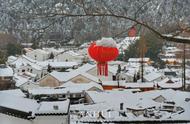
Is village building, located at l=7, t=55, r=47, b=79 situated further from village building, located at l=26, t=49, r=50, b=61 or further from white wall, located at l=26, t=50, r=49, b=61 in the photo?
white wall, located at l=26, t=50, r=49, b=61

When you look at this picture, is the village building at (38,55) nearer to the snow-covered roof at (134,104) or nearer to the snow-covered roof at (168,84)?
the snow-covered roof at (168,84)

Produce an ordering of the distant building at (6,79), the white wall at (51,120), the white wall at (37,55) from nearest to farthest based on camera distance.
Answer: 1. the white wall at (51,120)
2. the distant building at (6,79)
3. the white wall at (37,55)

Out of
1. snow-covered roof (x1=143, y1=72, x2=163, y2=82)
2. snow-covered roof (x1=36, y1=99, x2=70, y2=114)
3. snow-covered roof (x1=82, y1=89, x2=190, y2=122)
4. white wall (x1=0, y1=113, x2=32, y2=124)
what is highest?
snow-covered roof (x1=36, y1=99, x2=70, y2=114)

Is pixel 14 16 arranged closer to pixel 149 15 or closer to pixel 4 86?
pixel 149 15

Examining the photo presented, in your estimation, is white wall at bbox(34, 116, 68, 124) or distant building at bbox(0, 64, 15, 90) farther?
distant building at bbox(0, 64, 15, 90)

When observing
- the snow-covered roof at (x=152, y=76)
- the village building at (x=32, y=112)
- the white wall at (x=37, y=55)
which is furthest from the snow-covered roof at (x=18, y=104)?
the white wall at (x=37, y=55)

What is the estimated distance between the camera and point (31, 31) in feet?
6.80

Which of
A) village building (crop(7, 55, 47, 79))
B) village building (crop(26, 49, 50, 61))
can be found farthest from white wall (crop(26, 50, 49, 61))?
village building (crop(7, 55, 47, 79))

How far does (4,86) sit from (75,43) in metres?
9.24

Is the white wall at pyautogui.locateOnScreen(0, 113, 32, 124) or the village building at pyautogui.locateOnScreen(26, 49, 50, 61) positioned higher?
the white wall at pyautogui.locateOnScreen(0, 113, 32, 124)

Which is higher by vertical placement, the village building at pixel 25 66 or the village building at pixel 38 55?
the village building at pixel 38 55

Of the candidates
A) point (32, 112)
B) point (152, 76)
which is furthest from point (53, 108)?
point (152, 76)

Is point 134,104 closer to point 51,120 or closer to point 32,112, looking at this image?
point 32,112

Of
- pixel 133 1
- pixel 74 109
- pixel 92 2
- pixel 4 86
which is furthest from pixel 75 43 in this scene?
pixel 4 86
